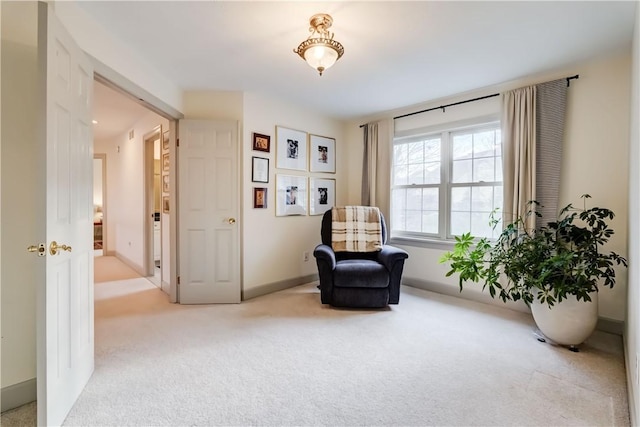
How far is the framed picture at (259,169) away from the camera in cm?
350

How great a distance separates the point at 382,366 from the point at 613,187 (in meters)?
2.51

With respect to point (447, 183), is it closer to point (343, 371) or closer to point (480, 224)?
point (480, 224)

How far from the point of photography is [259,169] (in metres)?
3.56

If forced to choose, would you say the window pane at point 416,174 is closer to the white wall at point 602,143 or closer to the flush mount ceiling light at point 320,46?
the white wall at point 602,143

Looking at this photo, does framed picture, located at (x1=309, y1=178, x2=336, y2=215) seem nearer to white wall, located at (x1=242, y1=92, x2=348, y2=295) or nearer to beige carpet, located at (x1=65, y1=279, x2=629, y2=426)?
white wall, located at (x1=242, y1=92, x2=348, y2=295)

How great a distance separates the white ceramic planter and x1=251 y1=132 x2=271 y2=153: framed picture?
3155mm

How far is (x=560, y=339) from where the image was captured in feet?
7.52

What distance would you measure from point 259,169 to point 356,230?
1396mm

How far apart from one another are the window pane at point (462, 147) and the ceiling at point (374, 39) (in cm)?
58

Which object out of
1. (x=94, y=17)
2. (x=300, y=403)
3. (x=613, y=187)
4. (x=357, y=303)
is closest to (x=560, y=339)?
(x=613, y=187)

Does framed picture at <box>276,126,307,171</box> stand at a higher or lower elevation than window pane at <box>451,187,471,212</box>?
higher

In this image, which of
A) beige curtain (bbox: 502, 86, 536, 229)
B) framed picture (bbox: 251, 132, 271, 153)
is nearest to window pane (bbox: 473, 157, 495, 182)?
beige curtain (bbox: 502, 86, 536, 229)

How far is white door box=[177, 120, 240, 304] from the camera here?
3.26 m

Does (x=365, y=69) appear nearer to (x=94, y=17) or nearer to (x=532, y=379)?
(x=94, y=17)
